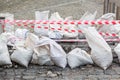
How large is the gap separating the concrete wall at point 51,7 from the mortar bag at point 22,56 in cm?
601

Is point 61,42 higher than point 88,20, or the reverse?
point 88,20

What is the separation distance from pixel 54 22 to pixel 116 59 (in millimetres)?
1828

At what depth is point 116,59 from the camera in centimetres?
627

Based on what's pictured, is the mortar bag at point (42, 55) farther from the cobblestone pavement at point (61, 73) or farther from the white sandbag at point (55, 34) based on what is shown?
the white sandbag at point (55, 34)

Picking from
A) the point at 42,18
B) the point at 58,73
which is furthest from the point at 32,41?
the point at 42,18

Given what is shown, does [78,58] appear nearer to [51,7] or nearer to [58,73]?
[58,73]

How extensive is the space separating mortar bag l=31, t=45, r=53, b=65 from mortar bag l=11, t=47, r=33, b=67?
0.12 m

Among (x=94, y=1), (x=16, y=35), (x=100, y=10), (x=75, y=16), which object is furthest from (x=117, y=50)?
(x=94, y=1)

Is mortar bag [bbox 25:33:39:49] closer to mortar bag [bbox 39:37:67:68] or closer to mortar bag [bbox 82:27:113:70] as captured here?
mortar bag [bbox 39:37:67:68]

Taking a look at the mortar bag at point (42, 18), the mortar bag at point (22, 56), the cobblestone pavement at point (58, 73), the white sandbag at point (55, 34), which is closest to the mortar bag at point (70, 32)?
the white sandbag at point (55, 34)

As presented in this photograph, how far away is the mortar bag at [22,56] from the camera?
5.89 meters

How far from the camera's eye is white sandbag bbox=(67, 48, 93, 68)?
5871 mm

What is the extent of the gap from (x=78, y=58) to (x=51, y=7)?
8.40 m

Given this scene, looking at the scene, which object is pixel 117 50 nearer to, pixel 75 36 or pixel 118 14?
pixel 75 36
